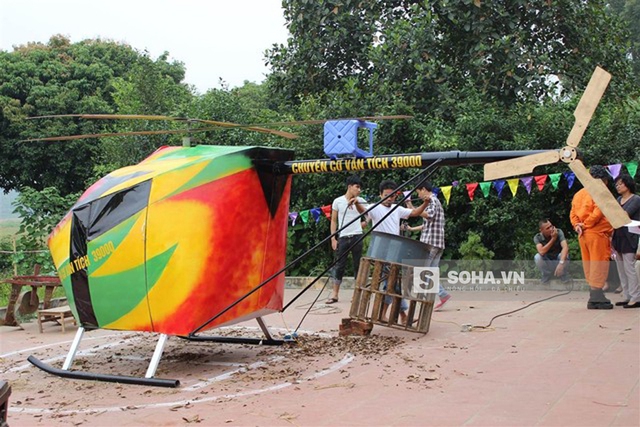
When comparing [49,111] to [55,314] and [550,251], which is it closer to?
[55,314]

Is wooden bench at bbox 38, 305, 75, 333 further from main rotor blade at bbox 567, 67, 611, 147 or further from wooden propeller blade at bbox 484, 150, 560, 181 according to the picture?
main rotor blade at bbox 567, 67, 611, 147

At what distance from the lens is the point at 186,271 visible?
24.1 ft

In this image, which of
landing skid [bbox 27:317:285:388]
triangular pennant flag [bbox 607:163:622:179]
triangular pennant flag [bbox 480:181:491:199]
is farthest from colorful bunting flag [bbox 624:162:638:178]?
landing skid [bbox 27:317:285:388]

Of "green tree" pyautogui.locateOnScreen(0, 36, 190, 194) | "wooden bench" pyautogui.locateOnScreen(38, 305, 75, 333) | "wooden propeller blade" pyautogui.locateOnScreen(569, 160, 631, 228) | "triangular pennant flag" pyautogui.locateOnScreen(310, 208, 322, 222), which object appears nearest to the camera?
"wooden propeller blade" pyautogui.locateOnScreen(569, 160, 631, 228)

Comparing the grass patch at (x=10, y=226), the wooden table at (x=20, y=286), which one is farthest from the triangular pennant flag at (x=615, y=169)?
the grass patch at (x=10, y=226)

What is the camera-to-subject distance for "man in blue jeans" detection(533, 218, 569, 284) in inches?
487

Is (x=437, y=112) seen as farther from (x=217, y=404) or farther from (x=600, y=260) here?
(x=217, y=404)

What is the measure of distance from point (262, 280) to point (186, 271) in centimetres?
109

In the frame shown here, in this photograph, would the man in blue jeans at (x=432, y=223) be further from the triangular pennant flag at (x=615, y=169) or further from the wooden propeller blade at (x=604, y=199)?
the triangular pennant flag at (x=615, y=169)

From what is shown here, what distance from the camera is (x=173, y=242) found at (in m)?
7.37

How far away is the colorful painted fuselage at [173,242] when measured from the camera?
7371 mm

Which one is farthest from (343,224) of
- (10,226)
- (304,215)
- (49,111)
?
(49,111)

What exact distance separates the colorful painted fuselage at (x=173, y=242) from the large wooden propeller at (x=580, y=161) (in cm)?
254

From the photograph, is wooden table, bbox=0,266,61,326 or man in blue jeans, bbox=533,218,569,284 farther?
man in blue jeans, bbox=533,218,569,284
